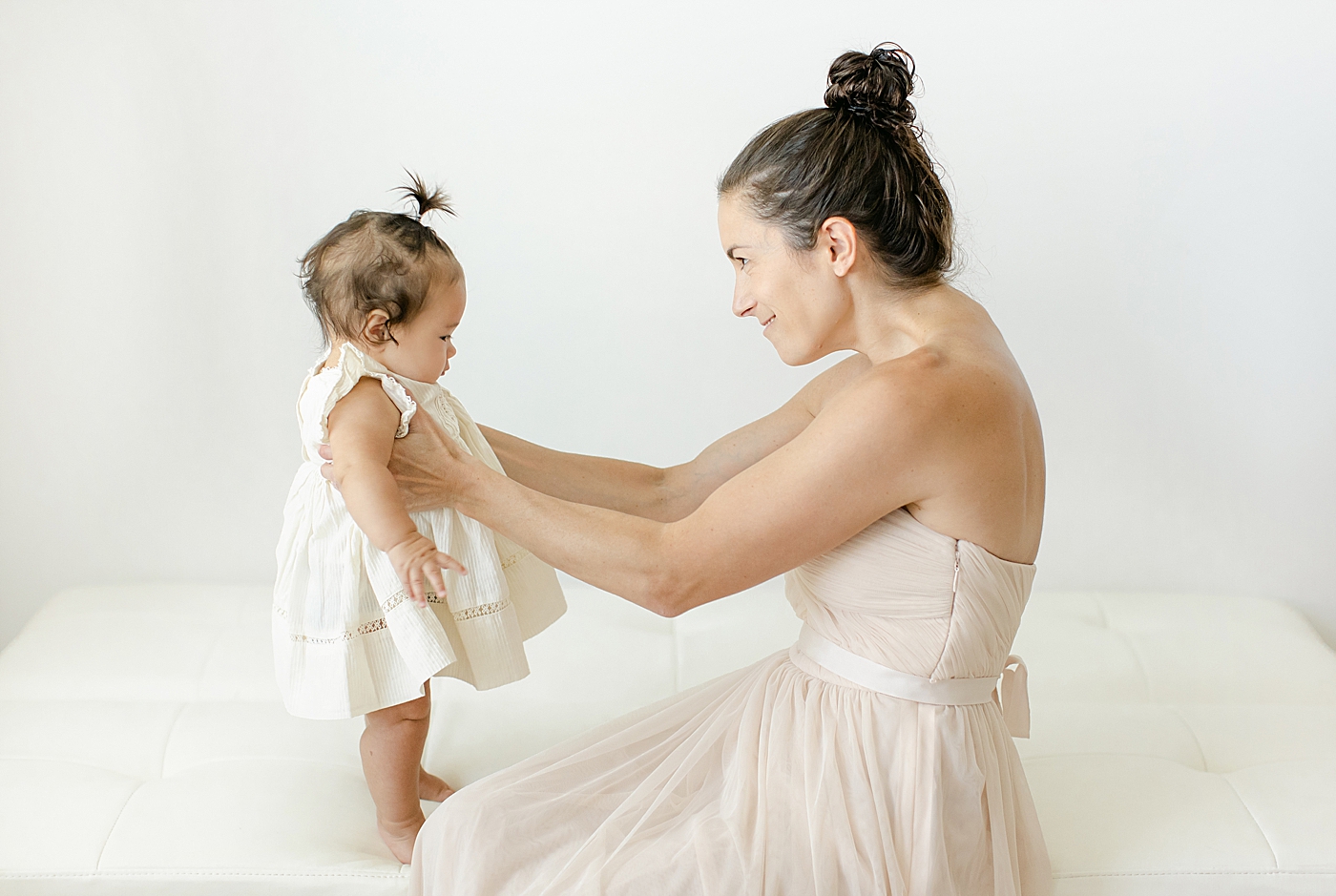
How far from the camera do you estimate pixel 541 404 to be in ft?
8.46

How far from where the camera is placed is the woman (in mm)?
1275

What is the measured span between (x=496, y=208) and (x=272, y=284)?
0.54 m

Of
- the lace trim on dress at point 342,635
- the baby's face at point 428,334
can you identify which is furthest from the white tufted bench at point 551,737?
the baby's face at point 428,334

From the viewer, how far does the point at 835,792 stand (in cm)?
131

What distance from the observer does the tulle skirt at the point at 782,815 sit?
128cm

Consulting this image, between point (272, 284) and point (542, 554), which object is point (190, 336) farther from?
point (542, 554)

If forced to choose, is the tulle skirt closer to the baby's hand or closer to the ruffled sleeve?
the baby's hand

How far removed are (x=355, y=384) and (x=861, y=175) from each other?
0.71 m

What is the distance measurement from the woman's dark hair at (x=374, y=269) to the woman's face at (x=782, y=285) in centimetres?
40

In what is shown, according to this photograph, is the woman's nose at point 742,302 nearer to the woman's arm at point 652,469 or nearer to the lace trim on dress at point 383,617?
the woman's arm at point 652,469

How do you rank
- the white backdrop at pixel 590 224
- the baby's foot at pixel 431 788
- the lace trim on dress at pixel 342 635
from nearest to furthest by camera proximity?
the lace trim on dress at pixel 342 635
the baby's foot at pixel 431 788
the white backdrop at pixel 590 224

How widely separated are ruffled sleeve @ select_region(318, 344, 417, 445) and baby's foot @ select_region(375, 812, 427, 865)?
0.58 m

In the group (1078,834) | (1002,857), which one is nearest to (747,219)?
(1002,857)

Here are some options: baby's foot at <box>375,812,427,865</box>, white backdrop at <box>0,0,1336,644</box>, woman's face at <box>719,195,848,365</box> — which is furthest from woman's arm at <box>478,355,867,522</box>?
white backdrop at <box>0,0,1336,644</box>
